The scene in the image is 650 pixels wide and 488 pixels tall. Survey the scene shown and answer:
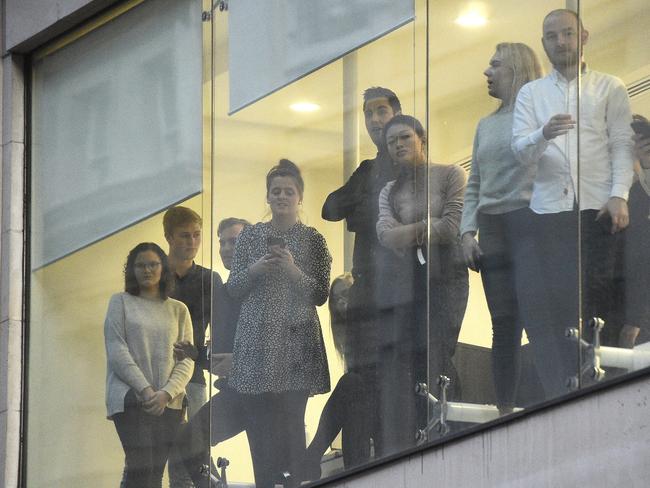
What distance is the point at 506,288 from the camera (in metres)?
10.2

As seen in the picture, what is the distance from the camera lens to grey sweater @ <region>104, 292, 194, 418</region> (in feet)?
42.1

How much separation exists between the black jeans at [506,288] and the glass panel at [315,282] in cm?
81

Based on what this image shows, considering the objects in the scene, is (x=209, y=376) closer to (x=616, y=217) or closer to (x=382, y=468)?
(x=382, y=468)

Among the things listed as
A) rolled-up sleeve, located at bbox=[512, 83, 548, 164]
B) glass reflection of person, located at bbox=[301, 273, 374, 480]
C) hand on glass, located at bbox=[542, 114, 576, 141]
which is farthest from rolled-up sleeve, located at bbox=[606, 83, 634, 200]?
glass reflection of person, located at bbox=[301, 273, 374, 480]

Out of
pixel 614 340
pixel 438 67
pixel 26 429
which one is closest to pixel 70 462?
pixel 26 429

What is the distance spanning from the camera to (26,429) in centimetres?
1462

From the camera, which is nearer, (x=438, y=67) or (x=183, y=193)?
(x=438, y=67)

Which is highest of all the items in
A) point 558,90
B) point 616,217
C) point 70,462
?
point 558,90

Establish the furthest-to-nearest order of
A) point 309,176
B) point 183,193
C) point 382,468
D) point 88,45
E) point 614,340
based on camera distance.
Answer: point 88,45, point 183,193, point 309,176, point 382,468, point 614,340

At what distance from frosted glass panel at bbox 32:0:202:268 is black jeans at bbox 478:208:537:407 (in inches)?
131

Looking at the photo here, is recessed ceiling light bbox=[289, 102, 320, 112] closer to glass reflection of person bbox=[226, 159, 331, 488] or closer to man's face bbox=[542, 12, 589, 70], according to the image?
glass reflection of person bbox=[226, 159, 331, 488]

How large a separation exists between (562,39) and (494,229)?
3.80 feet

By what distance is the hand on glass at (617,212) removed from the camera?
31.5 ft

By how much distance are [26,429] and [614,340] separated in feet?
21.4
